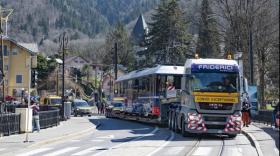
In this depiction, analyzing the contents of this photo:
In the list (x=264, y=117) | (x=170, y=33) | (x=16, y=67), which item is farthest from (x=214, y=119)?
(x=16, y=67)

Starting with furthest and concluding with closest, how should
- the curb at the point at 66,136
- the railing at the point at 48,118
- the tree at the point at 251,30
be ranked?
the tree at the point at 251,30
the railing at the point at 48,118
the curb at the point at 66,136

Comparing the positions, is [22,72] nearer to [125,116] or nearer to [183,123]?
[125,116]

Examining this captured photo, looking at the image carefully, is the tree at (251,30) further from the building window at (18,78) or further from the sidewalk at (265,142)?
the building window at (18,78)

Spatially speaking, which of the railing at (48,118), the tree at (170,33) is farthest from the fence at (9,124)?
the tree at (170,33)

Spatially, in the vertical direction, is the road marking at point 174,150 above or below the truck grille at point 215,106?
below

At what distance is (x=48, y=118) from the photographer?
118 ft

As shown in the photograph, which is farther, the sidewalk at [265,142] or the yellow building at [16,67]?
the yellow building at [16,67]

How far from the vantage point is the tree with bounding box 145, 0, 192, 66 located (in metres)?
98.4

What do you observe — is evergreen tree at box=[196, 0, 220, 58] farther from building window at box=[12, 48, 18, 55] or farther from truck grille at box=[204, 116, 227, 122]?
truck grille at box=[204, 116, 227, 122]

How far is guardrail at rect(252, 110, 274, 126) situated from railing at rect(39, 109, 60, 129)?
13.3 metres

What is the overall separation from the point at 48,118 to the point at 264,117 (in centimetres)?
1360

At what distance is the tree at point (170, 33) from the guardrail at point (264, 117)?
57195mm

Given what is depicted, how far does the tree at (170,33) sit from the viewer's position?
9838 cm

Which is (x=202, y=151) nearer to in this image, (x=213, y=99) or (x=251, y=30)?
(x=213, y=99)
